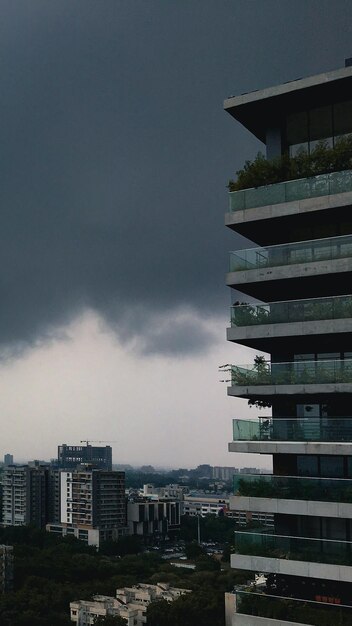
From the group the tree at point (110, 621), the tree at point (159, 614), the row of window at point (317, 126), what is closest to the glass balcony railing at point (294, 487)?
the row of window at point (317, 126)

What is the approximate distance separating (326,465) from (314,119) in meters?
15.1

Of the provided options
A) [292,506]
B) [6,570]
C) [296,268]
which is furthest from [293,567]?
[6,570]

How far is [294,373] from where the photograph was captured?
32156 mm

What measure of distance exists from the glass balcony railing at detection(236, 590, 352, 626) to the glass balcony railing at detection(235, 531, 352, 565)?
1946 mm

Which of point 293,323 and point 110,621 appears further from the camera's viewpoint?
point 110,621

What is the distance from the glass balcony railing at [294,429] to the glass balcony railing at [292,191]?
30.3 feet

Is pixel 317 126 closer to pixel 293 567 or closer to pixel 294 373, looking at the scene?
pixel 294 373

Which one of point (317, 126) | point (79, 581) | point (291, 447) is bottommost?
point (79, 581)

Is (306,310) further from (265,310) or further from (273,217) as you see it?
(273,217)

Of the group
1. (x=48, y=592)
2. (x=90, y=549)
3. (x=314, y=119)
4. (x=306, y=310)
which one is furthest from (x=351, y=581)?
(x=90, y=549)

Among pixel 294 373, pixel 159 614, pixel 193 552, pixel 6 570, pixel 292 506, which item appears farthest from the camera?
pixel 193 552

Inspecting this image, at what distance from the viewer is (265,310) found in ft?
108

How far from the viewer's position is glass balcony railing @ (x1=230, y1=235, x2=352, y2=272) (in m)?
31.7

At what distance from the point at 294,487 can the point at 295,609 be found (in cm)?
479
